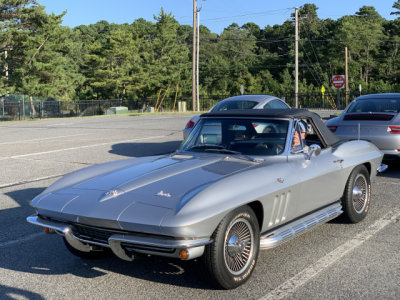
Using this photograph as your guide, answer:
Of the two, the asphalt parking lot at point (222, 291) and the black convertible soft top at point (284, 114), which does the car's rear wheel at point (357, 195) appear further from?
the black convertible soft top at point (284, 114)

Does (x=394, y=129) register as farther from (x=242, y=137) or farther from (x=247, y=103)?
(x=242, y=137)

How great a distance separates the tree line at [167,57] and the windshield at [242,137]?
3850cm

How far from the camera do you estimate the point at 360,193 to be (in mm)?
5855

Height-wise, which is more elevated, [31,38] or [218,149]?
[31,38]

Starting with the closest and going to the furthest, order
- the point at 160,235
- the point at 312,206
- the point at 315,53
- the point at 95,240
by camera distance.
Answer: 1. the point at 160,235
2. the point at 95,240
3. the point at 312,206
4. the point at 315,53

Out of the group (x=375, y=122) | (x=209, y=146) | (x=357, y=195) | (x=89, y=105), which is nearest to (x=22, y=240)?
(x=209, y=146)

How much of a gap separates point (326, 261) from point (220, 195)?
1449 mm

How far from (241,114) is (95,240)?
7.36 ft

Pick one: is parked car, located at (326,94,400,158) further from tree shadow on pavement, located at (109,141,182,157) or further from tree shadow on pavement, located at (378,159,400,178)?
tree shadow on pavement, located at (109,141,182,157)

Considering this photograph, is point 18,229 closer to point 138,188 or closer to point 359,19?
point 138,188

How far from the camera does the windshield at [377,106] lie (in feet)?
30.8

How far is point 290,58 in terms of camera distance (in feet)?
278

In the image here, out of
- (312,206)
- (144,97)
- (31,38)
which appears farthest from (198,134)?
(144,97)

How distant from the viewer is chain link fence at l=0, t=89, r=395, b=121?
40.6 metres
